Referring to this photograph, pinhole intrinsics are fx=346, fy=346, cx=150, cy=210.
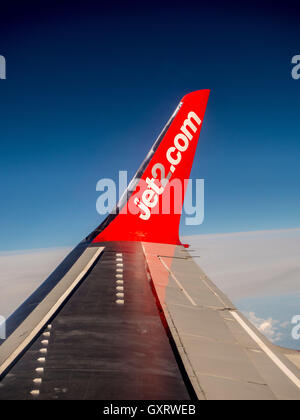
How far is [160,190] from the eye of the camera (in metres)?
12.5

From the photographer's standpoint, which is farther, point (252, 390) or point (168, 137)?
point (168, 137)

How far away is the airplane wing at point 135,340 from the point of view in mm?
3865

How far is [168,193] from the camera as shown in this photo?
12617 millimetres

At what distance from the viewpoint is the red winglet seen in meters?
12.3

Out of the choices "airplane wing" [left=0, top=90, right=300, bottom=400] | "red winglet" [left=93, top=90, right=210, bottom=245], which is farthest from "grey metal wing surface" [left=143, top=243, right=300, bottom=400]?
"red winglet" [left=93, top=90, right=210, bottom=245]

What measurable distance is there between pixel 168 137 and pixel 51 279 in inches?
267

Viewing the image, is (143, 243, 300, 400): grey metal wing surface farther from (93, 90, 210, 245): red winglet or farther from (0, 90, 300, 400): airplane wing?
(93, 90, 210, 245): red winglet

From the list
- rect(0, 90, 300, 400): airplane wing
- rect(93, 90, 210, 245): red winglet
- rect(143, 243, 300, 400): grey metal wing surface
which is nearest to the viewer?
rect(0, 90, 300, 400): airplane wing

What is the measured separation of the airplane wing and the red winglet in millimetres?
1393

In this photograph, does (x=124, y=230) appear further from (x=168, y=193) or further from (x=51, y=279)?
(x=51, y=279)

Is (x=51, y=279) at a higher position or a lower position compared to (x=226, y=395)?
higher
